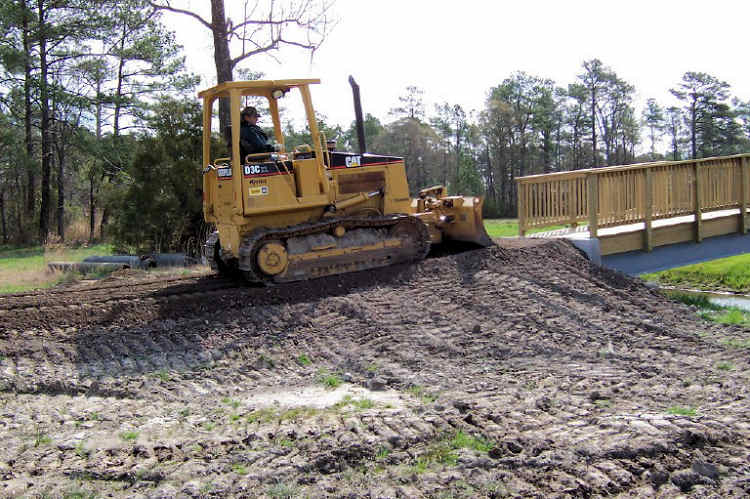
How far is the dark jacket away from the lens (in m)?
9.30

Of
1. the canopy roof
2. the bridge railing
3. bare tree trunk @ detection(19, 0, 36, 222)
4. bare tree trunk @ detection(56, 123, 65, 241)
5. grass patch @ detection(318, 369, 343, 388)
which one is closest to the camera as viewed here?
grass patch @ detection(318, 369, 343, 388)

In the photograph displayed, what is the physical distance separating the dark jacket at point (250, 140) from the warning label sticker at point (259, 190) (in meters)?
0.54

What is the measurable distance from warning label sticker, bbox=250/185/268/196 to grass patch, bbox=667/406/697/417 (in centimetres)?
561

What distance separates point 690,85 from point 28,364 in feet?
189

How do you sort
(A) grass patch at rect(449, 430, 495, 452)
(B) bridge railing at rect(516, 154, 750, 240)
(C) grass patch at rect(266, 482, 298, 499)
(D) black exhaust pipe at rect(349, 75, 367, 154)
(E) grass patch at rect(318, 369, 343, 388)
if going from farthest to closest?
(D) black exhaust pipe at rect(349, 75, 367, 154) → (B) bridge railing at rect(516, 154, 750, 240) → (E) grass patch at rect(318, 369, 343, 388) → (A) grass patch at rect(449, 430, 495, 452) → (C) grass patch at rect(266, 482, 298, 499)

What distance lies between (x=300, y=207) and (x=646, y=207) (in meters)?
6.78

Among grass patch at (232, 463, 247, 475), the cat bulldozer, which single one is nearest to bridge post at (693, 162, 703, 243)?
the cat bulldozer

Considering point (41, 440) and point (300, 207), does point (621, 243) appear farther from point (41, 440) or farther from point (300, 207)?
point (41, 440)

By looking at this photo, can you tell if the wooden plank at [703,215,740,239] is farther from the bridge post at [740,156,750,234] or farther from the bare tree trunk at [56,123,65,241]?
the bare tree trunk at [56,123,65,241]

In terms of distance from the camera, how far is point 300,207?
31.0 ft

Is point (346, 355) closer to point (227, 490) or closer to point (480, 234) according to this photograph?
point (227, 490)

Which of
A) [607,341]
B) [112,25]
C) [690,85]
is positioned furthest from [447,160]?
[607,341]

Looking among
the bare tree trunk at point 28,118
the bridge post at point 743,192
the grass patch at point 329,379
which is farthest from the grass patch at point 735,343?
the bare tree trunk at point 28,118

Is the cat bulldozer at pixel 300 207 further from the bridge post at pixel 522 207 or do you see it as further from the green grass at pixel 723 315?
the green grass at pixel 723 315
